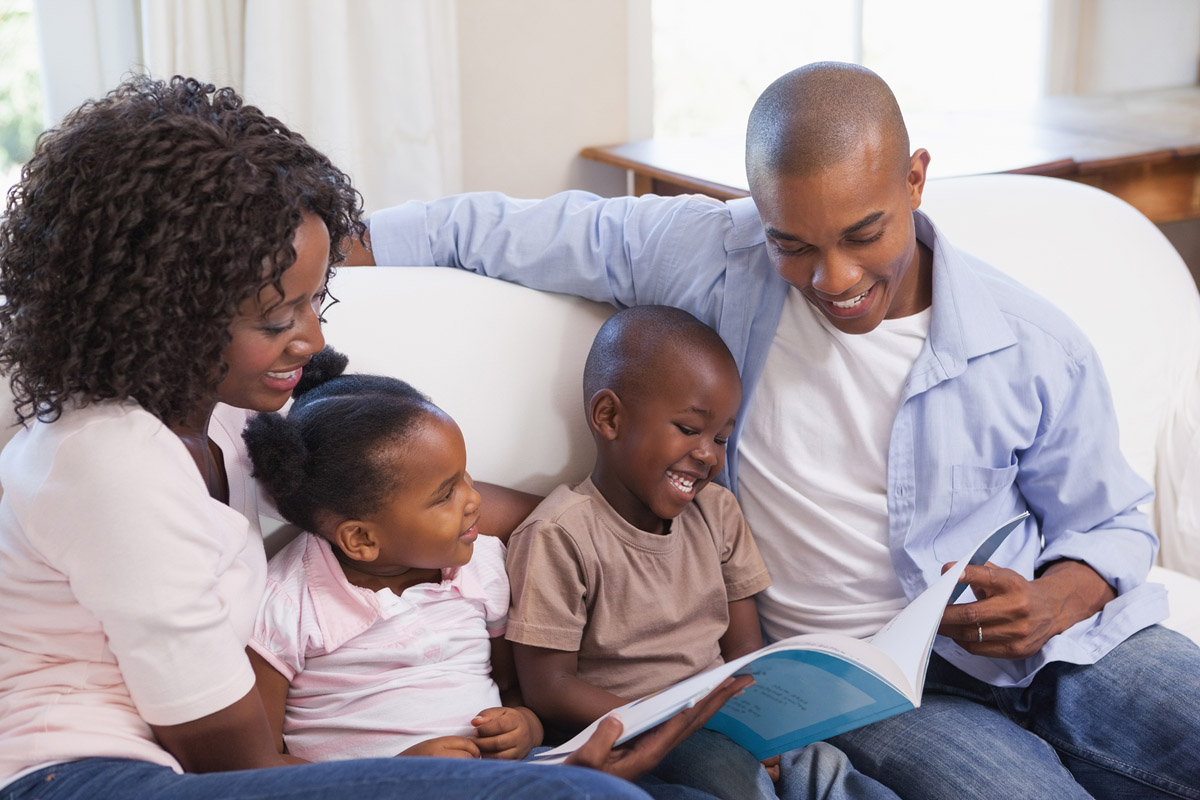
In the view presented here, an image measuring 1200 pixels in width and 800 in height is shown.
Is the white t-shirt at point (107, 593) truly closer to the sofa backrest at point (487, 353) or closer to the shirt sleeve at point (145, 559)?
the shirt sleeve at point (145, 559)

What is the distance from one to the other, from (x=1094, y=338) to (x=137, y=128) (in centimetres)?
136

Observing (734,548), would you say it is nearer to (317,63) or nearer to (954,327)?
A: (954,327)

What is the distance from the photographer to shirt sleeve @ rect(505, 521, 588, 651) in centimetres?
126

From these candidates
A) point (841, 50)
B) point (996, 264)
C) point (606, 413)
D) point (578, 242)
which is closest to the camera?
point (606, 413)

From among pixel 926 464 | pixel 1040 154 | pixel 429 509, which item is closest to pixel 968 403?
pixel 926 464

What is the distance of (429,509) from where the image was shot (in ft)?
3.93

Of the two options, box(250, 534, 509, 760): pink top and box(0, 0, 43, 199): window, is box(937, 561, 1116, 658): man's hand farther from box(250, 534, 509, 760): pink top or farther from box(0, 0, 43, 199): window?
box(0, 0, 43, 199): window

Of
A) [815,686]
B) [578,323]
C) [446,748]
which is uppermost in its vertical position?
[578,323]

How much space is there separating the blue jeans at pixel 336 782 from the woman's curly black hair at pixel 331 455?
319 millimetres

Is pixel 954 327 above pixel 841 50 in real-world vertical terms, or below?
below

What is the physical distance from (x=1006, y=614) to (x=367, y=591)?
27.4 inches

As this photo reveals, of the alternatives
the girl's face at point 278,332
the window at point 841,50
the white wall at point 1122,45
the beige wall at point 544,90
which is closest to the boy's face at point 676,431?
the girl's face at point 278,332

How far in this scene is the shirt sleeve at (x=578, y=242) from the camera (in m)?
1.46

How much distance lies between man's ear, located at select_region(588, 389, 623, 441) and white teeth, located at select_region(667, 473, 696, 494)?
84 mm
